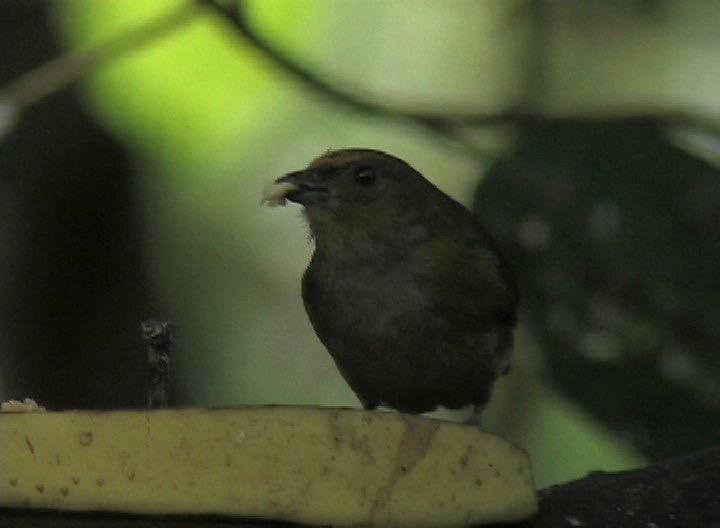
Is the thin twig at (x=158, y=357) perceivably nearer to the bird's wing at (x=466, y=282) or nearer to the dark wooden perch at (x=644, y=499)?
the dark wooden perch at (x=644, y=499)

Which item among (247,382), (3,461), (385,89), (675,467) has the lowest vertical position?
(247,382)

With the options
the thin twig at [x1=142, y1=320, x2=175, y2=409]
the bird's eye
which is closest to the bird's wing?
the bird's eye

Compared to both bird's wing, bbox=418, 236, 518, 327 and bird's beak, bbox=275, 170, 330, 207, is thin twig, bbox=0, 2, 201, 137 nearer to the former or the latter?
bird's beak, bbox=275, 170, 330, 207

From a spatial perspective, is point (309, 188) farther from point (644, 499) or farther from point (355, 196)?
point (644, 499)

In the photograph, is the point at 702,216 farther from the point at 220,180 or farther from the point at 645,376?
the point at 220,180

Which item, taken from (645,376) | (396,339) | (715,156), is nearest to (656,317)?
(645,376)
